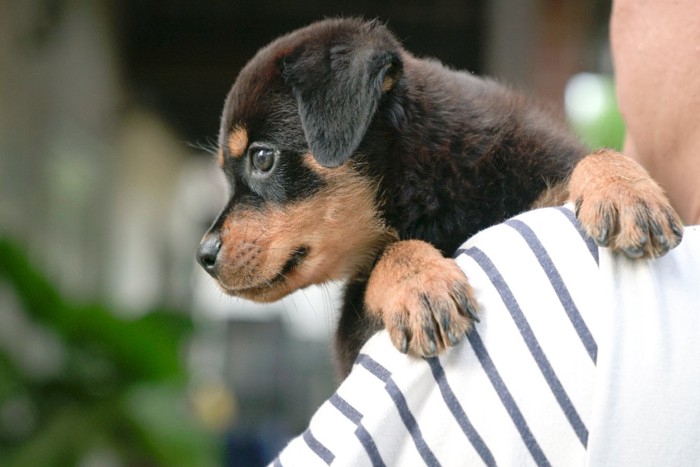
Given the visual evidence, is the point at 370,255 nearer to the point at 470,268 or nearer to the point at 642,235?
the point at 470,268

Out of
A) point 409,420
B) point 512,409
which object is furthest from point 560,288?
point 409,420

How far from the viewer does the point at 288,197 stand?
2145mm

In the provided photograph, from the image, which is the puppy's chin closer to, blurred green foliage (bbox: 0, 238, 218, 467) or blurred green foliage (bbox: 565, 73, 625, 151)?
blurred green foliage (bbox: 0, 238, 218, 467)

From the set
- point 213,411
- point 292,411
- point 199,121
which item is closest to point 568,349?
point 213,411

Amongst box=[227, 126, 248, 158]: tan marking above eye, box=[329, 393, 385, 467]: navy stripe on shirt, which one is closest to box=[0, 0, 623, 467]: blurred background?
box=[227, 126, 248, 158]: tan marking above eye

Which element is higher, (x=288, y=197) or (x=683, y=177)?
(x=683, y=177)

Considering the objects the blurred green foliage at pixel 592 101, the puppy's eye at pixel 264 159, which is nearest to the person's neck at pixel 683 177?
the puppy's eye at pixel 264 159

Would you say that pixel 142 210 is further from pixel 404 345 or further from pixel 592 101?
pixel 404 345

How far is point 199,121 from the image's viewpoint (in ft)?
46.8

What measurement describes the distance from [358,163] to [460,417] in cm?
89

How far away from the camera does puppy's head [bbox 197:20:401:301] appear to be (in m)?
2.12

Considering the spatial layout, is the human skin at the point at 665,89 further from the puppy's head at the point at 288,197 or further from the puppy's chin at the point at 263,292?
the puppy's chin at the point at 263,292

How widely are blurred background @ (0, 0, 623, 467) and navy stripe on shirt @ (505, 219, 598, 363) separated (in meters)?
0.96

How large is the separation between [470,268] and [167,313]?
5263 mm
